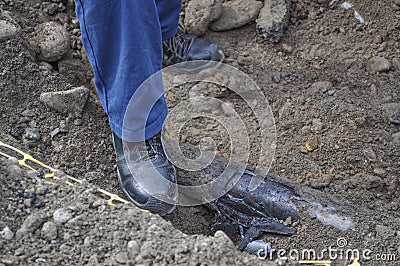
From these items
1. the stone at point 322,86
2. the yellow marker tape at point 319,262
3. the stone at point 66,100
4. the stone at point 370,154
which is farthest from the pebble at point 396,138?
the stone at point 66,100

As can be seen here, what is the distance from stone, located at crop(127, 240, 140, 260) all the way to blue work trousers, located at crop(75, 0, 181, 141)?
0.58 metres

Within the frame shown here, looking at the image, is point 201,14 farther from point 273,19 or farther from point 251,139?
point 251,139

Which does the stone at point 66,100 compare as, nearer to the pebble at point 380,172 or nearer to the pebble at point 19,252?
the pebble at point 19,252

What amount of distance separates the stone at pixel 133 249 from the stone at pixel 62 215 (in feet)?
0.76

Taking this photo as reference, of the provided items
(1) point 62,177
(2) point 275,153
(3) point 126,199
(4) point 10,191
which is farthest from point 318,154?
(4) point 10,191

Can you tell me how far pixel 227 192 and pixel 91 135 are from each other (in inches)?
24.8

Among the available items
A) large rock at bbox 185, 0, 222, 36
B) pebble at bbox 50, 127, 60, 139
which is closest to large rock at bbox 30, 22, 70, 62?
pebble at bbox 50, 127, 60, 139

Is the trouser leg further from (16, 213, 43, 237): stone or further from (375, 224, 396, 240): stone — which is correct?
(375, 224, 396, 240): stone

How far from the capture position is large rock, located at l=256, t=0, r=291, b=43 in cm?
339

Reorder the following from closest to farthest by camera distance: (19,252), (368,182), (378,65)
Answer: (19,252), (368,182), (378,65)

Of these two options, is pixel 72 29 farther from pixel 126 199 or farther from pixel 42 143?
pixel 126 199

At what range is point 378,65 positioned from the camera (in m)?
3.26

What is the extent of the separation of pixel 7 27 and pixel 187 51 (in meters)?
0.87

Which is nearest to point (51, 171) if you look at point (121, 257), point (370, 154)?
point (121, 257)
